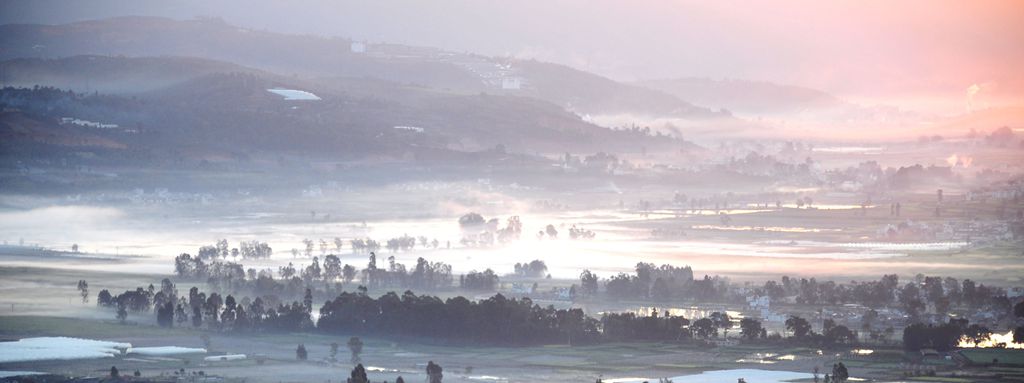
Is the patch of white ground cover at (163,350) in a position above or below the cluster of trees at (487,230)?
below

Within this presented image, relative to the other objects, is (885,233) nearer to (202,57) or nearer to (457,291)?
(457,291)

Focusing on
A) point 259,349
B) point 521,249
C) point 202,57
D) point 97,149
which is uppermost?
point 202,57

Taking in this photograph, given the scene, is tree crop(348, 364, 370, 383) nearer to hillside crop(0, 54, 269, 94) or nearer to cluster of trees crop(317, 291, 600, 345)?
cluster of trees crop(317, 291, 600, 345)

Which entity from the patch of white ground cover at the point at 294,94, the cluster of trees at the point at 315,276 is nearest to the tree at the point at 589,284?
the cluster of trees at the point at 315,276

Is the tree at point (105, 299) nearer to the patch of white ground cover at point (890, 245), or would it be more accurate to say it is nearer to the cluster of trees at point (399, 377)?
the cluster of trees at point (399, 377)

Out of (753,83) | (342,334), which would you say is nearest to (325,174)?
(342,334)

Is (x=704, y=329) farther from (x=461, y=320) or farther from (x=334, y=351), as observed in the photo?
(x=334, y=351)

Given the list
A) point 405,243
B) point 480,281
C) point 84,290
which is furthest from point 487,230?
point 84,290
